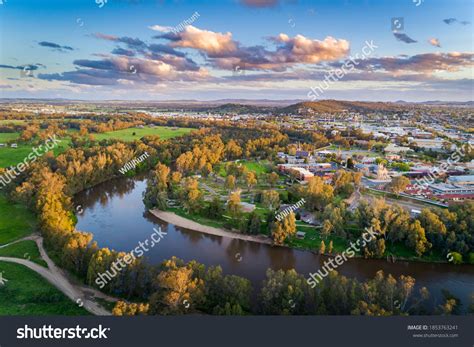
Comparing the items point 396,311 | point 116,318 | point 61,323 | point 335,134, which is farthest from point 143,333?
point 335,134

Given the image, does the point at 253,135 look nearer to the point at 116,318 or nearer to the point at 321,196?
the point at 321,196

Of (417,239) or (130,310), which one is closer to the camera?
(130,310)

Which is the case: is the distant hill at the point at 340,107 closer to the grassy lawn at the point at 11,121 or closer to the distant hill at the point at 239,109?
the distant hill at the point at 239,109

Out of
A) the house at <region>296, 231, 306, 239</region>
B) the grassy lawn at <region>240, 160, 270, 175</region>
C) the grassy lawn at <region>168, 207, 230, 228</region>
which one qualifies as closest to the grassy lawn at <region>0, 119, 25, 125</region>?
the grassy lawn at <region>240, 160, 270, 175</region>

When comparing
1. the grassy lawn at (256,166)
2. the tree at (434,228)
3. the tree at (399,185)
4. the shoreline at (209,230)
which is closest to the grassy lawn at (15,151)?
the shoreline at (209,230)

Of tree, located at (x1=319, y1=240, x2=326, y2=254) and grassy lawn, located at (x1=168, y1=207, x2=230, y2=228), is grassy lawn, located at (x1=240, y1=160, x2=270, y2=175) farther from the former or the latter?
tree, located at (x1=319, y1=240, x2=326, y2=254)

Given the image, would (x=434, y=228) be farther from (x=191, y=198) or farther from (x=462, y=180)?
(x=191, y=198)

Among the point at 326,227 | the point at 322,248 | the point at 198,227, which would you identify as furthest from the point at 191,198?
the point at 322,248
